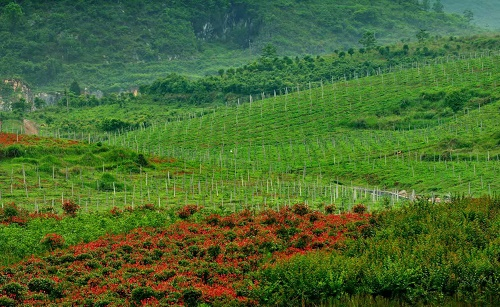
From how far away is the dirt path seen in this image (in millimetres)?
165275

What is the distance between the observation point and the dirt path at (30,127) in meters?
165

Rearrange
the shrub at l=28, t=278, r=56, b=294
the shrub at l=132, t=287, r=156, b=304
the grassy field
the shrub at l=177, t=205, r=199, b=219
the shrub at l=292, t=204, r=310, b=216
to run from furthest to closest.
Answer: the grassy field → the shrub at l=177, t=205, r=199, b=219 → the shrub at l=292, t=204, r=310, b=216 → the shrub at l=28, t=278, r=56, b=294 → the shrub at l=132, t=287, r=156, b=304

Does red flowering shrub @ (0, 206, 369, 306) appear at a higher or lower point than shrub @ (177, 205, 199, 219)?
lower

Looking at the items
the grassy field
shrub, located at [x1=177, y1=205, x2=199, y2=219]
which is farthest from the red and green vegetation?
the grassy field

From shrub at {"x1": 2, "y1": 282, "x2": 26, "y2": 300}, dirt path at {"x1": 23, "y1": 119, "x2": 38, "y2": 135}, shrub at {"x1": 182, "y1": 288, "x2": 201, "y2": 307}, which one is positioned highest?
dirt path at {"x1": 23, "y1": 119, "x2": 38, "y2": 135}

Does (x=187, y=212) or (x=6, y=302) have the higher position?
(x=187, y=212)

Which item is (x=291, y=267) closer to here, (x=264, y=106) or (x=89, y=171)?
(x=89, y=171)

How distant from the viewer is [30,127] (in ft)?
561

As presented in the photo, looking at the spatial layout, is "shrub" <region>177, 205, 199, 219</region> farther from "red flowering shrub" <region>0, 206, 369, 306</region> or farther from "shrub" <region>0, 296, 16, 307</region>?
"shrub" <region>0, 296, 16, 307</region>

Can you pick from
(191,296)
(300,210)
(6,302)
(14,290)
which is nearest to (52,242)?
(14,290)

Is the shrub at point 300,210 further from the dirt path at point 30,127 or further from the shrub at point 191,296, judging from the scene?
the dirt path at point 30,127

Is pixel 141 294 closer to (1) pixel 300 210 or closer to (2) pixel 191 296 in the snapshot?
(2) pixel 191 296

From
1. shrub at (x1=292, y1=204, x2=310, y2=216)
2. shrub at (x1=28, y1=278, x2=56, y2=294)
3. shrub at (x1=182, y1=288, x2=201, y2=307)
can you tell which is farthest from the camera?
shrub at (x1=292, y1=204, x2=310, y2=216)

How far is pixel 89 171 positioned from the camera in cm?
9412
